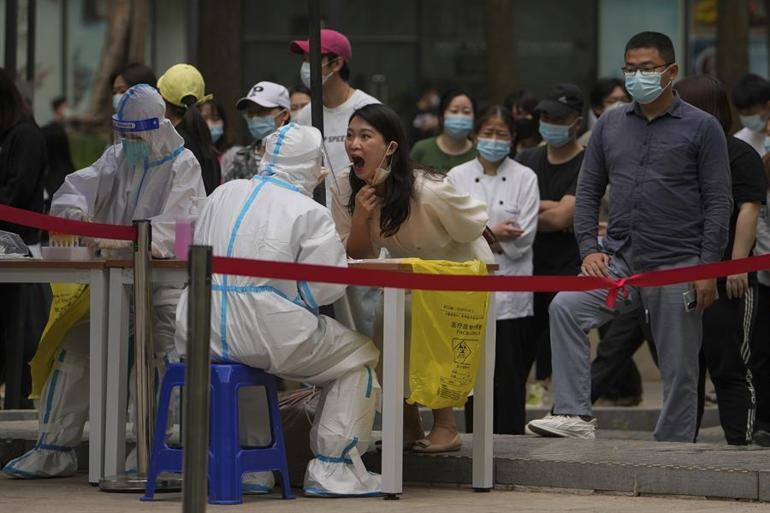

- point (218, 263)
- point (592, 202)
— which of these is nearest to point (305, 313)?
point (218, 263)

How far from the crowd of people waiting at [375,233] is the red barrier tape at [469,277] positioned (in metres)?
0.25

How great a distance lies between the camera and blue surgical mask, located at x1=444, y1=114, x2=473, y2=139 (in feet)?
39.9

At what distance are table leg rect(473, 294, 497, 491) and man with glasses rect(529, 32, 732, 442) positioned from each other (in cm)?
82

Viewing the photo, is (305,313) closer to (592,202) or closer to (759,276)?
(592,202)

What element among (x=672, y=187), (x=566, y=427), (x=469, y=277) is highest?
(x=672, y=187)

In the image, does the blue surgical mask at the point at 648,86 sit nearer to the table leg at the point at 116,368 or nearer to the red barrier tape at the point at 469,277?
the red barrier tape at the point at 469,277

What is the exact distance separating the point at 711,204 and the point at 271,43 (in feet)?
57.7

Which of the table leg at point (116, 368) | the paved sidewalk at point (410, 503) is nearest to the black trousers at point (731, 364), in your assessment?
the paved sidewalk at point (410, 503)

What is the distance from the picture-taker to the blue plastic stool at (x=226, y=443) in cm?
773

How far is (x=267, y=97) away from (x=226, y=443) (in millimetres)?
3936

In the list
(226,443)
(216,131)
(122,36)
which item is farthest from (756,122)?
(122,36)

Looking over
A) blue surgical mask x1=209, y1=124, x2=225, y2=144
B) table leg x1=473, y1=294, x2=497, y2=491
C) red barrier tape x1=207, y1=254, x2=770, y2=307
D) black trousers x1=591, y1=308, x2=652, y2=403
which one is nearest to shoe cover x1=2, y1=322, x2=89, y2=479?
red barrier tape x1=207, y1=254, x2=770, y2=307

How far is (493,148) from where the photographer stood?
1099cm

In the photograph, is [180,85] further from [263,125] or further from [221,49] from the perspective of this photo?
[221,49]
